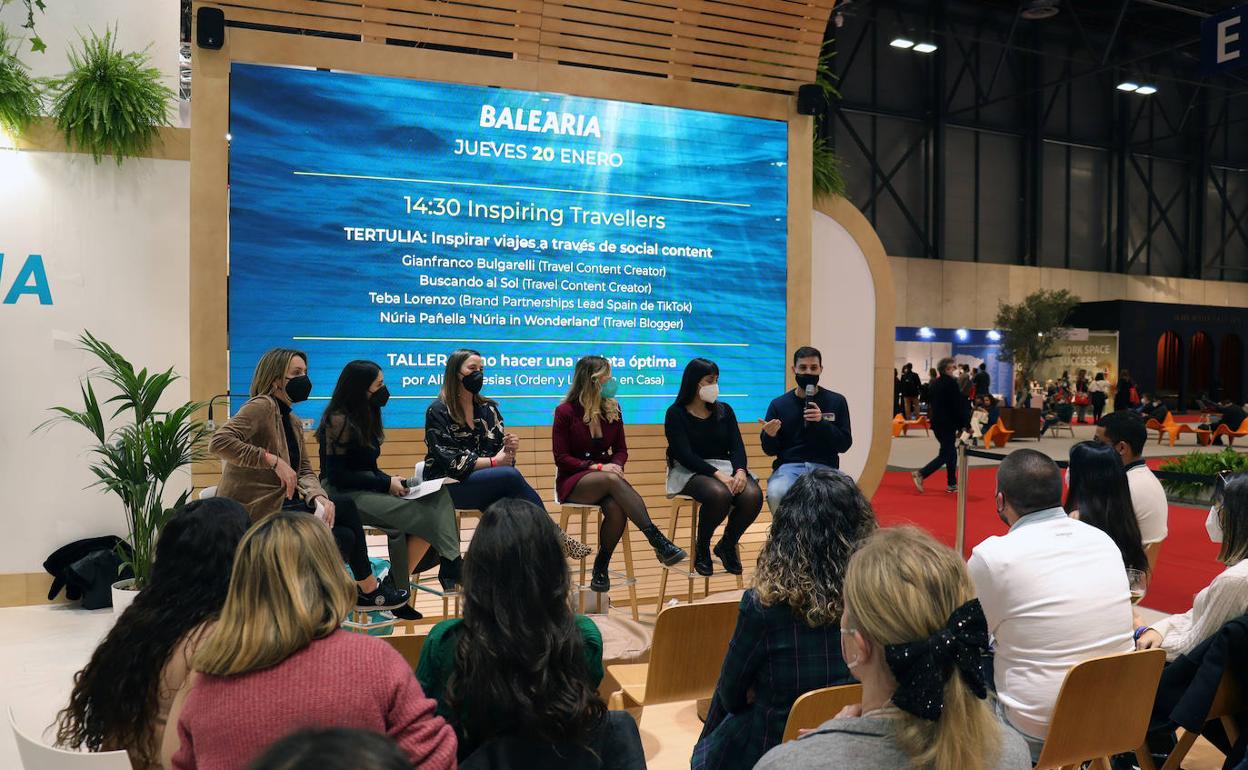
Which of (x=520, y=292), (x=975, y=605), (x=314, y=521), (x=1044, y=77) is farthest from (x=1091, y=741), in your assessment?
(x=1044, y=77)

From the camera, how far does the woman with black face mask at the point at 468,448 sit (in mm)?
4566

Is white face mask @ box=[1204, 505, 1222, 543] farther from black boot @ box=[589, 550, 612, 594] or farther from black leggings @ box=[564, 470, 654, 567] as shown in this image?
black boot @ box=[589, 550, 612, 594]

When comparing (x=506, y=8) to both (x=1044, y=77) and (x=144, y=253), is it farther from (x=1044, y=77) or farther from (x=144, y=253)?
(x=1044, y=77)

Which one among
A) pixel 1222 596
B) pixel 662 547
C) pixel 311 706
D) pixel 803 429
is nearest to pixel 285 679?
pixel 311 706

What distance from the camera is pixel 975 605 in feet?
4.46

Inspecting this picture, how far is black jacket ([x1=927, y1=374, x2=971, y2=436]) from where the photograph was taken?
410 inches

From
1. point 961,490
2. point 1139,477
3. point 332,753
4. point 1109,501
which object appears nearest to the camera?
point 332,753

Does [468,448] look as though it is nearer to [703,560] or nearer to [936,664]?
[703,560]

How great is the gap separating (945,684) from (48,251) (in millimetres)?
5776

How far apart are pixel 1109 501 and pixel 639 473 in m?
3.41

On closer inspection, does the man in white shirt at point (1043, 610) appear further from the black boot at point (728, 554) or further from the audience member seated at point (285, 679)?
the black boot at point (728, 554)

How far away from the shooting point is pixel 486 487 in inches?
182

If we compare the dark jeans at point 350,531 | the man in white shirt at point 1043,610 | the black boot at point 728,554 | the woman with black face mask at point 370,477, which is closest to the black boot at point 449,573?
the woman with black face mask at point 370,477

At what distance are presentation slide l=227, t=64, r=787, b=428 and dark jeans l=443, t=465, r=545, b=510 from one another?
4.55 ft
